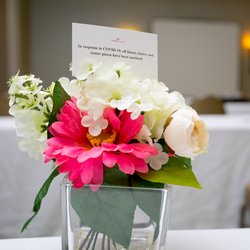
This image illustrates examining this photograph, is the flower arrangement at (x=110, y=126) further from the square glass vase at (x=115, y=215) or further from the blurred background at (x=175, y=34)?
the blurred background at (x=175, y=34)

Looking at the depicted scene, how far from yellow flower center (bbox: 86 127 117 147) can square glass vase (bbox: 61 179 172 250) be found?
5 centimetres

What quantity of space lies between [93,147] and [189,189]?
921 millimetres

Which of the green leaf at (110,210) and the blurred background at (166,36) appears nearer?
the green leaf at (110,210)

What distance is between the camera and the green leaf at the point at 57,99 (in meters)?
0.41

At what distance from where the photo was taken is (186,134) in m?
0.38

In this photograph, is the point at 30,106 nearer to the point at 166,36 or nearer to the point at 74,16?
the point at 74,16

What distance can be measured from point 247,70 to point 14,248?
6621 millimetres

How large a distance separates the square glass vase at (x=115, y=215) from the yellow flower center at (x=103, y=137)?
0.05 meters

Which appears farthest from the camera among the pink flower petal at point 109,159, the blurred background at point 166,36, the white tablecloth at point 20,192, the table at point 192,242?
the blurred background at point 166,36

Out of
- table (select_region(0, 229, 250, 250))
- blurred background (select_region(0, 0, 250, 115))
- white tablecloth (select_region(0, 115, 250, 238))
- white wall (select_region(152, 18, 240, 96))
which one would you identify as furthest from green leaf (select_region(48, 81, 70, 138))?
white wall (select_region(152, 18, 240, 96))

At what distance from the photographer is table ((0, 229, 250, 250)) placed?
0.53 metres

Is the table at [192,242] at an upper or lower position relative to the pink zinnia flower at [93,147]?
lower

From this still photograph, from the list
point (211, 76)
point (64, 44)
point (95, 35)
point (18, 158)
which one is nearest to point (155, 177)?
point (95, 35)

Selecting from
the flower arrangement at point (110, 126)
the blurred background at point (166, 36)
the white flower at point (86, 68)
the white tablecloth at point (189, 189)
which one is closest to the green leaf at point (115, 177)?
the flower arrangement at point (110, 126)
